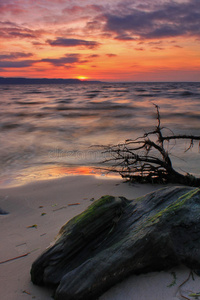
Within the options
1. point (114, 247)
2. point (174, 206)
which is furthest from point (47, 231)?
point (174, 206)

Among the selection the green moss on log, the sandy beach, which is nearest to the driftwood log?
the green moss on log

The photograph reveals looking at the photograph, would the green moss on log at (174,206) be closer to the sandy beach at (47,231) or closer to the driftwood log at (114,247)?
the driftwood log at (114,247)

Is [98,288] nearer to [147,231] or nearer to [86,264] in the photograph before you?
[86,264]

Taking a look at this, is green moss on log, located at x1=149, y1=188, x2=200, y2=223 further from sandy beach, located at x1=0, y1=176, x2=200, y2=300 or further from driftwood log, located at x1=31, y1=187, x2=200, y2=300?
sandy beach, located at x1=0, y1=176, x2=200, y2=300

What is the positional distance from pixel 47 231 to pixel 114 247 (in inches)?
48.5

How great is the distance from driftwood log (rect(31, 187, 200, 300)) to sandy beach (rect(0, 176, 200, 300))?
10 cm

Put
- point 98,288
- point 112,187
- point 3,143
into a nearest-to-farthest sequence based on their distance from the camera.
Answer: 1. point 98,288
2. point 112,187
3. point 3,143

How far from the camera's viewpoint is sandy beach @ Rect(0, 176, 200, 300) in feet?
6.62

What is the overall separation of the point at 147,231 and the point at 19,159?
7167mm

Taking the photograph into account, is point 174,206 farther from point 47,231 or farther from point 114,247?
point 47,231

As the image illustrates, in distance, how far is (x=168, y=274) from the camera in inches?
83.9

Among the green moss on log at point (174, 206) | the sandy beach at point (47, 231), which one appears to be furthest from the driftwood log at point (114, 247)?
the sandy beach at point (47, 231)

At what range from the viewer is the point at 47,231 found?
3.16m

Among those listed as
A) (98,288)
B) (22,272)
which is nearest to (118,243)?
(98,288)
